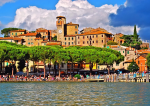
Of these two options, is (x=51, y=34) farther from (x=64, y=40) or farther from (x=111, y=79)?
(x=111, y=79)

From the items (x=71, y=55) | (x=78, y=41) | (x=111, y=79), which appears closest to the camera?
(x=111, y=79)

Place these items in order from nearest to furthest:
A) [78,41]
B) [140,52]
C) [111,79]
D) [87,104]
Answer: [87,104] < [111,79] < [140,52] < [78,41]

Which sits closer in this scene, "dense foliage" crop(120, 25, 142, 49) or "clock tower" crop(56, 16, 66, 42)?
"dense foliage" crop(120, 25, 142, 49)

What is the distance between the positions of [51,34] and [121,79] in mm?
113126

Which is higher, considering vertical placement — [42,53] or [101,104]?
[42,53]

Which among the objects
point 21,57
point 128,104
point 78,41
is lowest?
point 128,104

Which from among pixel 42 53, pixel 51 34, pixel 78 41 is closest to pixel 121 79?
pixel 42 53

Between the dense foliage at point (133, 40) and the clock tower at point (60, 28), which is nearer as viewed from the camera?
the dense foliage at point (133, 40)

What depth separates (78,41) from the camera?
14462 centimetres

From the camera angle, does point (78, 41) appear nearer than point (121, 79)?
No

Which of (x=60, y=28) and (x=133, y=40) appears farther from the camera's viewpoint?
(x=60, y=28)

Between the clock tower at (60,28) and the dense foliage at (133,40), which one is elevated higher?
the clock tower at (60,28)

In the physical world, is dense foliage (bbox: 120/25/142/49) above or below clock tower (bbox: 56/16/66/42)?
below

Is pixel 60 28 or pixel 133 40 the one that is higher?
pixel 60 28
